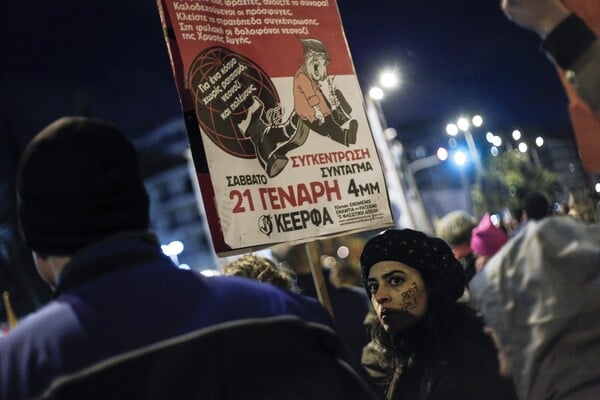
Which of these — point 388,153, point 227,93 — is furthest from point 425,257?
point 388,153

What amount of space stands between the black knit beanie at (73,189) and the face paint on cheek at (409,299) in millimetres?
1712

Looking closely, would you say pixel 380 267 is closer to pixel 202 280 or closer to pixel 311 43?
pixel 311 43

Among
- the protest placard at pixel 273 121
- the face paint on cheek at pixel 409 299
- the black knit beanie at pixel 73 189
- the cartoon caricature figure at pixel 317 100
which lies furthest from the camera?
the cartoon caricature figure at pixel 317 100

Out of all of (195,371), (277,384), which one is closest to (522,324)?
(277,384)

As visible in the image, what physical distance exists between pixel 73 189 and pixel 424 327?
6.18 feet

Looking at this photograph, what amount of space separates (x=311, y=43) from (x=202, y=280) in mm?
2436

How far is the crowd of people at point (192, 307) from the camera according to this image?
1.58 metres

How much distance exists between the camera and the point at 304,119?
3.82m


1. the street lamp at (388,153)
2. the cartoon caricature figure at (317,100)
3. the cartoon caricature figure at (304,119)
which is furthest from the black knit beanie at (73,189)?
the street lamp at (388,153)

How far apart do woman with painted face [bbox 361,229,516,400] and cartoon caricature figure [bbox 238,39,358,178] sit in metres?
0.71

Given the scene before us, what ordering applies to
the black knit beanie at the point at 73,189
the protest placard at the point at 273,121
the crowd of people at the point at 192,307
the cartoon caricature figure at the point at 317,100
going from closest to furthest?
the crowd of people at the point at 192,307, the black knit beanie at the point at 73,189, the protest placard at the point at 273,121, the cartoon caricature figure at the point at 317,100

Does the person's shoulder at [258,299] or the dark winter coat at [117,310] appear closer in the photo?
the dark winter coat at [117,310]

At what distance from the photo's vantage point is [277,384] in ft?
5.71

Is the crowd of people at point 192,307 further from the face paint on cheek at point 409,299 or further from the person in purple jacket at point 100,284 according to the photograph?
the face paint on cheek at point 409,299
